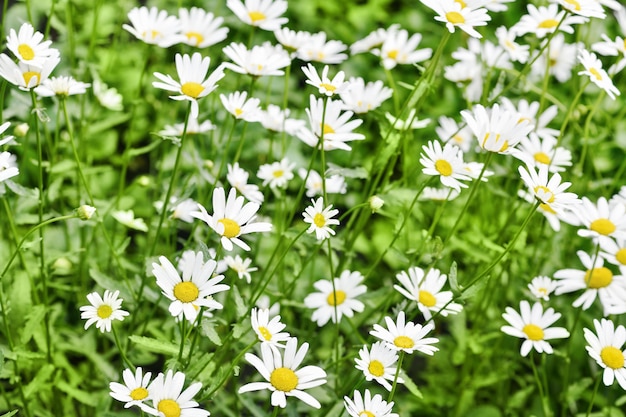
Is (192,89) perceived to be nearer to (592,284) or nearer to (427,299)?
(427,299)

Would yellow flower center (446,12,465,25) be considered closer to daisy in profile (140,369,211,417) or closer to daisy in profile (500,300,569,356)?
daisy in profile (500,300,569,356)

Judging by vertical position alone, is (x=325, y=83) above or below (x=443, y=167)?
above

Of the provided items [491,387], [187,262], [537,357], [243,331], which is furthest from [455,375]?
[187,262]

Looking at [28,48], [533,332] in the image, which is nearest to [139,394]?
[28,48]

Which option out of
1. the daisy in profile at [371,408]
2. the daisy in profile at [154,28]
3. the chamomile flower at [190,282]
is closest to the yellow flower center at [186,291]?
the chamomile flower at [190,282]

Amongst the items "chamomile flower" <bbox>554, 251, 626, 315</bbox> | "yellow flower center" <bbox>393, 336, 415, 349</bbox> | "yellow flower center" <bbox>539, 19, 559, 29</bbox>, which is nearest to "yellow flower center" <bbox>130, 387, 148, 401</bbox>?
"yellow flower center" <bbox>393, 336, 415, 349</bbox>

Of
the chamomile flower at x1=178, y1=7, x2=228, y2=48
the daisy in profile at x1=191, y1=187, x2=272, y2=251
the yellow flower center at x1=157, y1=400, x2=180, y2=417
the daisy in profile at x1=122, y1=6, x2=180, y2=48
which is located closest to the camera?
the yellow flower center at x1=157, y1=400, x2=180, y2=417

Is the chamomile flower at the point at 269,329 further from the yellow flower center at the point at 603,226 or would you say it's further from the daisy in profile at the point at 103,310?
the yellow flower center at the point at 603,226
